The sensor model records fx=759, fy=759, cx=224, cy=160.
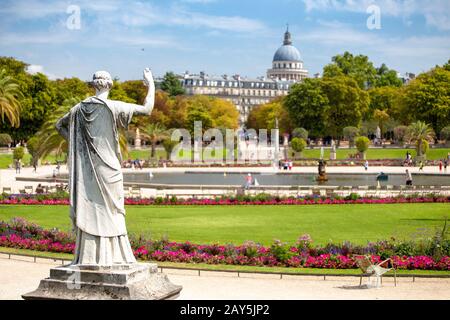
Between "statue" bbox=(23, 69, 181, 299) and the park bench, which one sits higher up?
"statue" bbox=(23, 69, 181, 299)

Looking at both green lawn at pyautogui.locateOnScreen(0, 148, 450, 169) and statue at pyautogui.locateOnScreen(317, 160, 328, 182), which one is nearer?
statue at pyautogui.locateOnScreen(317, 160, 328, 182)

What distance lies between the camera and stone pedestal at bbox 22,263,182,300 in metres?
9.89

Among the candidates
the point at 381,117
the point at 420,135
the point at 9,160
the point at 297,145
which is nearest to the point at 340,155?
the point at 297,145

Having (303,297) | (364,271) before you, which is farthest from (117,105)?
(364,271)

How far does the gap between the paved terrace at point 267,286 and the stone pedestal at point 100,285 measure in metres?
2.88

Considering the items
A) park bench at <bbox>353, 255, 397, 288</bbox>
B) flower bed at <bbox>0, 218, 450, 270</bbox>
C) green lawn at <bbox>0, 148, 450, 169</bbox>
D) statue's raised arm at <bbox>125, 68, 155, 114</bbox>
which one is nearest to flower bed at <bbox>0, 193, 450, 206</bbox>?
flower bed at <bbox>0, 218, 450, 270</bbox>

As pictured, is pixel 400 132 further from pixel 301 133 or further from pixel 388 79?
pixel 388 79

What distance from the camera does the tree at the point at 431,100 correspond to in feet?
302

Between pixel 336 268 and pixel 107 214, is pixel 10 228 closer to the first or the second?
pixel 336 268

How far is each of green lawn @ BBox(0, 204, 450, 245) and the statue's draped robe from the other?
10.2 metres

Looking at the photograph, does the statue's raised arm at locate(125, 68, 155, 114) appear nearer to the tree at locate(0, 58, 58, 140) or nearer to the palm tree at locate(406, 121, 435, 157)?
the palm tree at locate(406, 121, 435, 157)

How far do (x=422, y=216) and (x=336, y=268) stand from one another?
40.8ft

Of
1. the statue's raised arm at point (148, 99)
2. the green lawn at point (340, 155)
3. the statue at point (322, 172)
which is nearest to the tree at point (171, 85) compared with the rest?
the green lawn at point (340, 155)

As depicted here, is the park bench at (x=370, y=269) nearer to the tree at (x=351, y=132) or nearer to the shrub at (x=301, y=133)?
the tree at (x=351, y=132)
